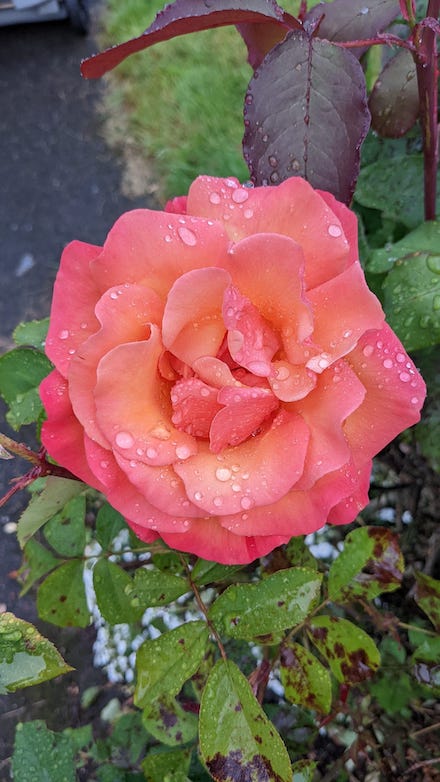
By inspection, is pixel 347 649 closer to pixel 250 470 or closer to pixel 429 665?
pixel 429 665

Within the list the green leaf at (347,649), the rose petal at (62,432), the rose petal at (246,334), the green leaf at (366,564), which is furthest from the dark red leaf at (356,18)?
the green leaf at (347,649)

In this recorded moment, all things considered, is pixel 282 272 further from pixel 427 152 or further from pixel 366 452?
pixel 427 152

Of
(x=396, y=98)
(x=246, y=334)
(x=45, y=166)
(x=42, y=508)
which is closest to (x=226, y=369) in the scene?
(x=246, y=334)

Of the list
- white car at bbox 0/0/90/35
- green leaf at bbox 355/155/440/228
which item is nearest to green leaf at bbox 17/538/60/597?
green leaf at bbox 355/155/440/228

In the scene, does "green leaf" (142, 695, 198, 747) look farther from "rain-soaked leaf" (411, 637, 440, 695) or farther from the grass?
the grass

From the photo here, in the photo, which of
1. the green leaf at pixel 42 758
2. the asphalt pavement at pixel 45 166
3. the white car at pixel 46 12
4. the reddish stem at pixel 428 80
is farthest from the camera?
the white car at pixel 46 12

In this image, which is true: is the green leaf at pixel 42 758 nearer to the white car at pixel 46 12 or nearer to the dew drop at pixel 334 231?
the dew drop at pixel 334 231
